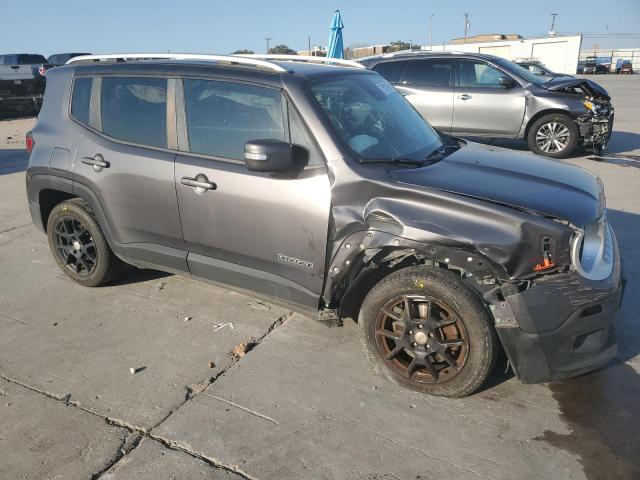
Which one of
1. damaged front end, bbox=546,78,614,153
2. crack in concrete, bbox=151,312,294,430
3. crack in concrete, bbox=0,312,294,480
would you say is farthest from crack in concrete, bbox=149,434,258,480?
damaged front end, bbox=546,78,614,153

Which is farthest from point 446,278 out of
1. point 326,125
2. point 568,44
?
point 568,44

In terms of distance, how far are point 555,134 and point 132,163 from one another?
8.02 m

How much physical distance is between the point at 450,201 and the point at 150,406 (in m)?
2.05

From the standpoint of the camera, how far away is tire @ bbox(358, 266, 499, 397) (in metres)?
2.79

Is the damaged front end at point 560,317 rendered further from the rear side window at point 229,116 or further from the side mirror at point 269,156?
the rear side window at point 229,116

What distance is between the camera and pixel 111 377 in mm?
3275

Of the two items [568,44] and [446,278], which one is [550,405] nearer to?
[446,278]

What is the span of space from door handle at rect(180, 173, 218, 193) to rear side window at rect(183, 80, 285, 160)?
0.59 feet

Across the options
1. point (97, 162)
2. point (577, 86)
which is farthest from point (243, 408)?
point (577, 86)

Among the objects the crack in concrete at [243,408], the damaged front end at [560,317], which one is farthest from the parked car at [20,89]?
the damaged front end at [560,317]

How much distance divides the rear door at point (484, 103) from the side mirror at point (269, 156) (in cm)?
738

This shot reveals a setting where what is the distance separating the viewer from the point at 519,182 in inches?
123

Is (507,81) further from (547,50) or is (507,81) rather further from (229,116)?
(547,50)

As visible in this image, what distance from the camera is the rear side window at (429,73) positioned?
9.80 meters
